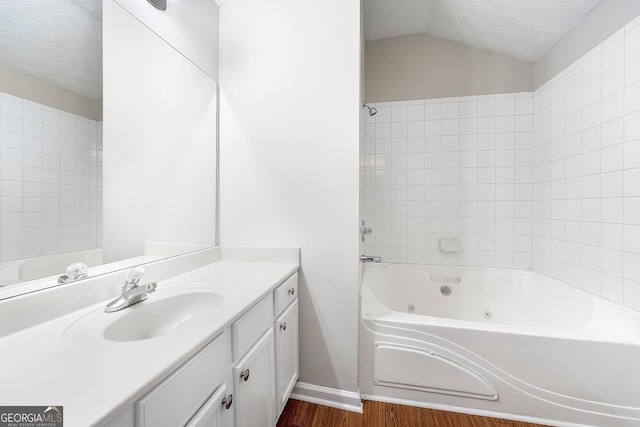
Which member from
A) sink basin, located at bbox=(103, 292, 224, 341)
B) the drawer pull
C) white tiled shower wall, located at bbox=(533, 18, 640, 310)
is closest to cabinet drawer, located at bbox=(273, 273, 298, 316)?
sink basin, located at bbox=(103, 292, 224, 341)

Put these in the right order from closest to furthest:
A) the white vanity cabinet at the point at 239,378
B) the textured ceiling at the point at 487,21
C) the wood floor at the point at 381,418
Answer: the white vanity cabinet at the point at 239,378 < the wood floor at the point at 381,418 < the textured ceiling at the point at 487,21

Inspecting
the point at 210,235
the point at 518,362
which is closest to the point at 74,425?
the point at 210,235

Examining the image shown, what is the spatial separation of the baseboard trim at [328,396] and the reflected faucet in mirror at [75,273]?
4.07 ft

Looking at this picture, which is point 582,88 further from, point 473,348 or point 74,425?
point 74,425

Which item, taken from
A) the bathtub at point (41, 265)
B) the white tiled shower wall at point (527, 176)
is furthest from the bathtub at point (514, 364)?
the bathtub at point (41, 265)

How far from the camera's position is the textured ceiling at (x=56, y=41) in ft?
2.48

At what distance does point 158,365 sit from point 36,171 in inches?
29.6

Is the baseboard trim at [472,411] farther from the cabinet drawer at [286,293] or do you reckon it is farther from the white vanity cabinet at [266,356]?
the cabinet drawer at [286,293]

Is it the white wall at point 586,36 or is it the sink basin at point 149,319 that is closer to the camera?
the sink basin at point 149,319

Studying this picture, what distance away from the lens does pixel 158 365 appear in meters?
0.55

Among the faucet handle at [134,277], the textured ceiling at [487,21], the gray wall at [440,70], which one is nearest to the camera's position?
the faucet handle at [134,277]

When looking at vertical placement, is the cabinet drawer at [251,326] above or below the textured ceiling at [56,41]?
below

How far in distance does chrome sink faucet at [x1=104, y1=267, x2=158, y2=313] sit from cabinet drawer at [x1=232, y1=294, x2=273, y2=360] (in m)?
0.39

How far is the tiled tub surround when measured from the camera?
218 centimetres
